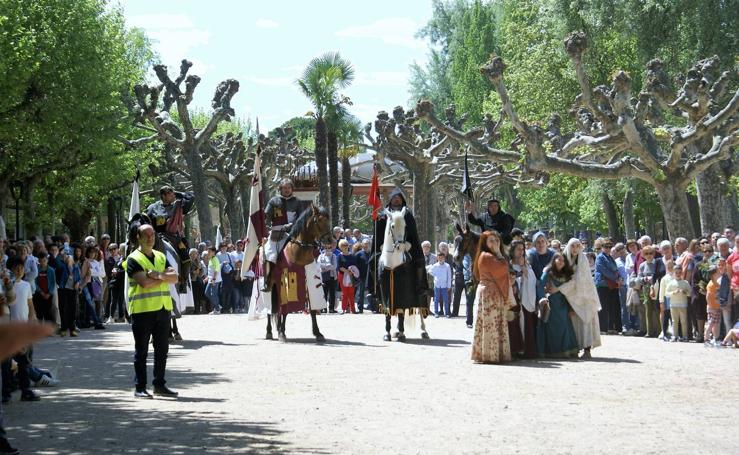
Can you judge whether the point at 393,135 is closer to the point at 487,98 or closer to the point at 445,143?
the point at 445,143

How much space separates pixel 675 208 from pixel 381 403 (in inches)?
801

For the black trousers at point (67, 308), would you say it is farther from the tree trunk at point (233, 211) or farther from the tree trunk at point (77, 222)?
the tree trunk at point (77, 222)

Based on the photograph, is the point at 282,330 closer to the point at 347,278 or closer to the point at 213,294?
the point at 347,278

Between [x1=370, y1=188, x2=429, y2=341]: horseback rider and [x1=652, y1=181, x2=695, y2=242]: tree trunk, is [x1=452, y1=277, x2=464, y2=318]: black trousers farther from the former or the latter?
[x1=370, y1=188, x2=429, y2=341]: horseback rider

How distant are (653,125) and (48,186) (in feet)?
72.5

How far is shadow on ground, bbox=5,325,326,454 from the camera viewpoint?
8781mm

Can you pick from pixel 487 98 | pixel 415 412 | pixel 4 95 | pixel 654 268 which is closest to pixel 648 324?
pixel 654 268

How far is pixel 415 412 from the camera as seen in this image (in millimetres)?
10562

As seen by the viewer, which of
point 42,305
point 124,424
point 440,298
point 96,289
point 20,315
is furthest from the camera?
point 440,298

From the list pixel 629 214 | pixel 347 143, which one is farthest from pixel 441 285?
pixel 347 143

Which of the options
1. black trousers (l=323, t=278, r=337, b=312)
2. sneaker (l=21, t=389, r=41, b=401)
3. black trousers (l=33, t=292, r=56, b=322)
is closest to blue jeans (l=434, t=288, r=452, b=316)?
black trousers (l=323, t=278, r=337, b=312)

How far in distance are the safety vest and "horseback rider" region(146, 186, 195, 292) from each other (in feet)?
19.7

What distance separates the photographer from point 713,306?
19.0 metres

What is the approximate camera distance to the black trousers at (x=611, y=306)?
22.7 m
